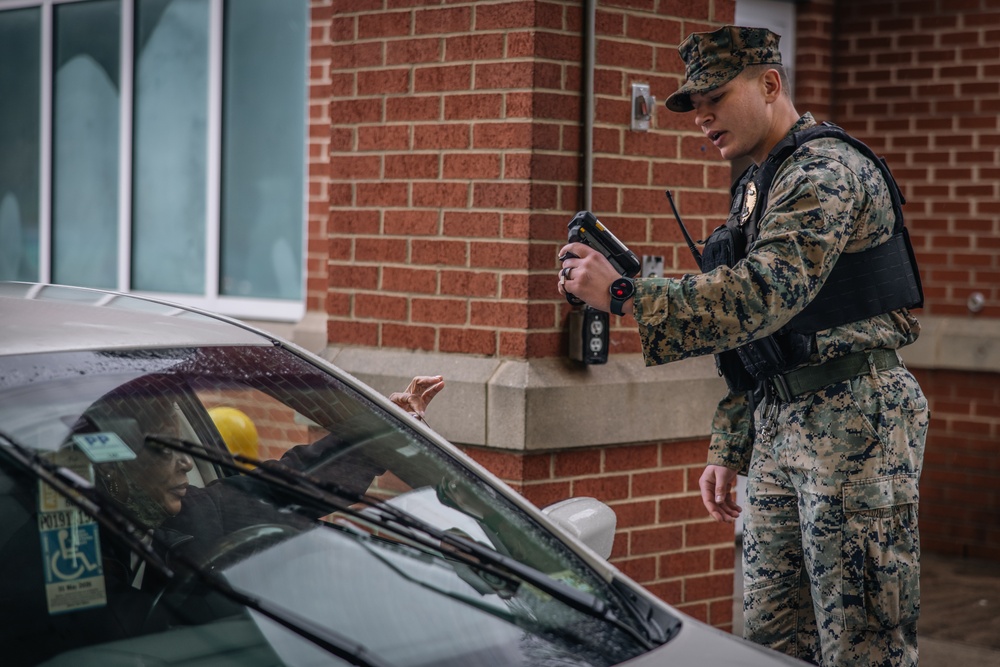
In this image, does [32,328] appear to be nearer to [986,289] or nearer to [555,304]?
[555,304]

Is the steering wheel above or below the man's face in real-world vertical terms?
below

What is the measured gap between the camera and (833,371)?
3.13m

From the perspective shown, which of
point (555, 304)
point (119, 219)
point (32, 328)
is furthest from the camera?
point (119, 219)

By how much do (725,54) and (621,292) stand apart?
28.7 inches

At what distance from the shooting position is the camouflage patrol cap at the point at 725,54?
3.18m

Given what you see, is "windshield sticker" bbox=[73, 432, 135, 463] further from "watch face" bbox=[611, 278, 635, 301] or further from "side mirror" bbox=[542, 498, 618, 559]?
"watch face" bbox=[611, 278, 635, 301]

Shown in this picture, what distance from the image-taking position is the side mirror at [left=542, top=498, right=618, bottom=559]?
9.21 feet

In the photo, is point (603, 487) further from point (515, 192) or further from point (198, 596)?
point (198, 596)

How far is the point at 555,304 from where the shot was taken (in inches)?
183

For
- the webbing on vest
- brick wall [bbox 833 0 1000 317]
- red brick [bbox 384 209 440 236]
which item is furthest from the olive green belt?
brick wall [bbox 833 0 1000 317]

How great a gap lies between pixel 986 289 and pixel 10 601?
5.70 meters

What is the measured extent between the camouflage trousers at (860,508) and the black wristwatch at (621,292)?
592 mm

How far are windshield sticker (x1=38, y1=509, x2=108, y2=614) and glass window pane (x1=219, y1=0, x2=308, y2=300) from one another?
16.1 feet

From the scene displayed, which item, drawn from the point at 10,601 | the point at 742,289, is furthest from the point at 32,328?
the point at 742,289
